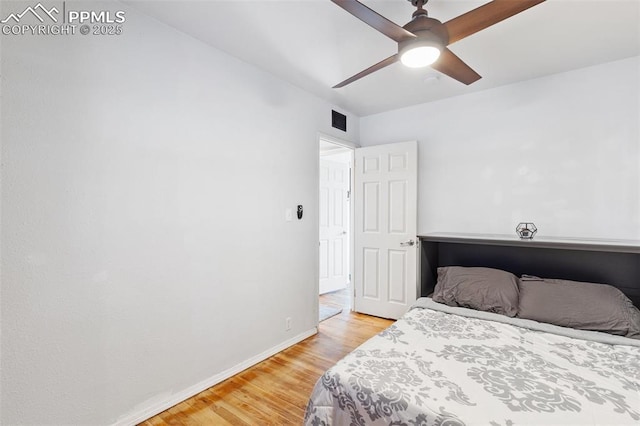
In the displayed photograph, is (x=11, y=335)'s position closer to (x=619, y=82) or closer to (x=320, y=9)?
(x=320, y=9)

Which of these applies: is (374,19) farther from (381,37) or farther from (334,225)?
(334,225)

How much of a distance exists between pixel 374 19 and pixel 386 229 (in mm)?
2409

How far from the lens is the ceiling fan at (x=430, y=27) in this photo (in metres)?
1.24

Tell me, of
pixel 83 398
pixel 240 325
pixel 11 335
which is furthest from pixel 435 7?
pixel 83 398

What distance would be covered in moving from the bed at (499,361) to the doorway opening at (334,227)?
2.30 metres

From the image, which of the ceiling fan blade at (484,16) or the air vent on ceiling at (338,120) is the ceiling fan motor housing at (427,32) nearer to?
the ceiling fan blade at (484,16)

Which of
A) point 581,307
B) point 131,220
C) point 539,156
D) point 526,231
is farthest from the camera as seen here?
point 539,156

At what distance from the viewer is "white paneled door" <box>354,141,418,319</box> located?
322 centimetres

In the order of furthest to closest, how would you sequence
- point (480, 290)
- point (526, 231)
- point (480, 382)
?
point (526, 231)
point (480, 290)
point (480, 382)

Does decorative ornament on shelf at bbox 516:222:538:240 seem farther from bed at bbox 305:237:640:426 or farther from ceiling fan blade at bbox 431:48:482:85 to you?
ceiling fan blade at bbox 431:48:482:85

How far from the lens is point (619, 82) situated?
7.65 ft

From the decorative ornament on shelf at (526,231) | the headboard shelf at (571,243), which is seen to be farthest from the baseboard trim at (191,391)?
the decorative ornament on shelf at (526,231)

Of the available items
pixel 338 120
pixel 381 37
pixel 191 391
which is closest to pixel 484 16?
pixel 381 37

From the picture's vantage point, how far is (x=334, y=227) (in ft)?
15.4
